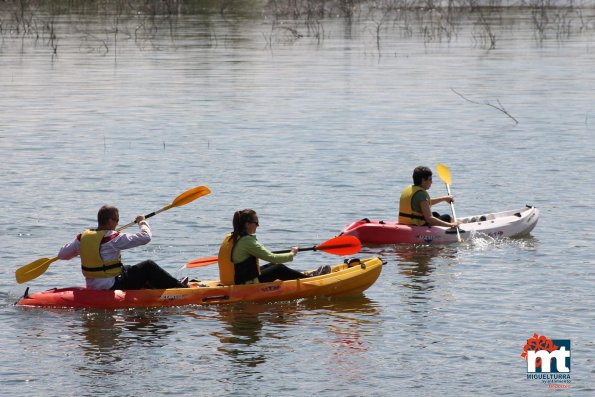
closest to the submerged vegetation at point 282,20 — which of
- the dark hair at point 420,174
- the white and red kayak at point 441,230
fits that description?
the white and red kayak at point 441,230

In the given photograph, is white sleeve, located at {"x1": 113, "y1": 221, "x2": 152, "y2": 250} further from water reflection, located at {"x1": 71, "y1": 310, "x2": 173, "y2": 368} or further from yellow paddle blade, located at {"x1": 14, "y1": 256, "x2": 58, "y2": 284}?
yellow paddle blade, located at {"x1": 14, "y1": 256, "x2": 58, "y2": 284}

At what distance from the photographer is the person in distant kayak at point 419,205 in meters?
14.4

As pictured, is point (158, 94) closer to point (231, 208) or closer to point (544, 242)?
point (231, 208)

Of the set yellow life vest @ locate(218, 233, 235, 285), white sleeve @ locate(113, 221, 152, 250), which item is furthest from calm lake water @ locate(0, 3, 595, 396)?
white sleeve @ locate(113, 221, 152, 250)

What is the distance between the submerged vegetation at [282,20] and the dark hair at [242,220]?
23.3 metres

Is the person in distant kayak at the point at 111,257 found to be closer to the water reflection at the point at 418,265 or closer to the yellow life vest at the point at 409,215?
the water reflection at the point at 418,265

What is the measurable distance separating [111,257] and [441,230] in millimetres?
4573

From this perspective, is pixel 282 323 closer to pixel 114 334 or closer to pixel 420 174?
pixel 114 334

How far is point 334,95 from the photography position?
27016mm

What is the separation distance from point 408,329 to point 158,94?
55.4ft

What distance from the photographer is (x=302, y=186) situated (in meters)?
17.7

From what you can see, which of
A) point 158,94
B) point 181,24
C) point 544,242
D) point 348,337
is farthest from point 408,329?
point 181,24

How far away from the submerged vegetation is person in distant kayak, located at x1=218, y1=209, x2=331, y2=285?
23080mm

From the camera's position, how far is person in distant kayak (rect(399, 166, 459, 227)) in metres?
14.4
